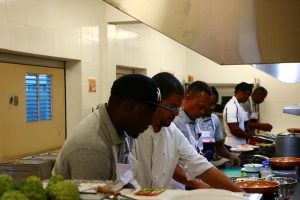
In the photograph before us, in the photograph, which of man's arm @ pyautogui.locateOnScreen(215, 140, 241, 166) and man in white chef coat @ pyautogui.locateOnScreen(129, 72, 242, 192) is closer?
man in white chef coat @ pyautogui.locateOnScreen(129, 72, 242, 192)

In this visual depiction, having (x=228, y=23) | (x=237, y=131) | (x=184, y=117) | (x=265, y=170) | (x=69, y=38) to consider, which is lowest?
(x=265, y=170)

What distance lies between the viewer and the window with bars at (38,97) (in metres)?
3.01

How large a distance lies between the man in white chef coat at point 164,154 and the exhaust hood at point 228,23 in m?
0.73

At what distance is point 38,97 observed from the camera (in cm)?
312

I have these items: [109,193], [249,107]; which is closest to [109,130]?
[109,193]

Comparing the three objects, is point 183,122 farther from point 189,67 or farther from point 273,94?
point 189,67

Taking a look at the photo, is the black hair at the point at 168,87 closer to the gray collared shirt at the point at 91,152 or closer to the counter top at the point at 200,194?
the gray collared shirt at the point at 91,152

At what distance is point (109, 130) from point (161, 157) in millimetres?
625

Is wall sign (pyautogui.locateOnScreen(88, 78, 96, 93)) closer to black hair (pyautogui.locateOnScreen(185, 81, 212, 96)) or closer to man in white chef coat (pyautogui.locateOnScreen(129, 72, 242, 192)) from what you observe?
black hair (pyautogui.locateOnScreen(185, 81, 212, 96))

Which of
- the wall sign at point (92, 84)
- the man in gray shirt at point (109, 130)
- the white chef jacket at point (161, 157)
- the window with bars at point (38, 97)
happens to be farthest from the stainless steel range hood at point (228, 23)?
the wall sign at point (92, 84)

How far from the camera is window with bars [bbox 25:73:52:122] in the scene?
3012mm

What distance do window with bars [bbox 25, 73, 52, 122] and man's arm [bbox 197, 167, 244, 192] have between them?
1.70m

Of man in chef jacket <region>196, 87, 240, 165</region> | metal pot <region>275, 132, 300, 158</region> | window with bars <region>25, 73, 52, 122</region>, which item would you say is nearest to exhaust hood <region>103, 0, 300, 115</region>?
metal pot <region>275, 132, 300, 158</region>

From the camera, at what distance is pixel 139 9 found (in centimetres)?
81
